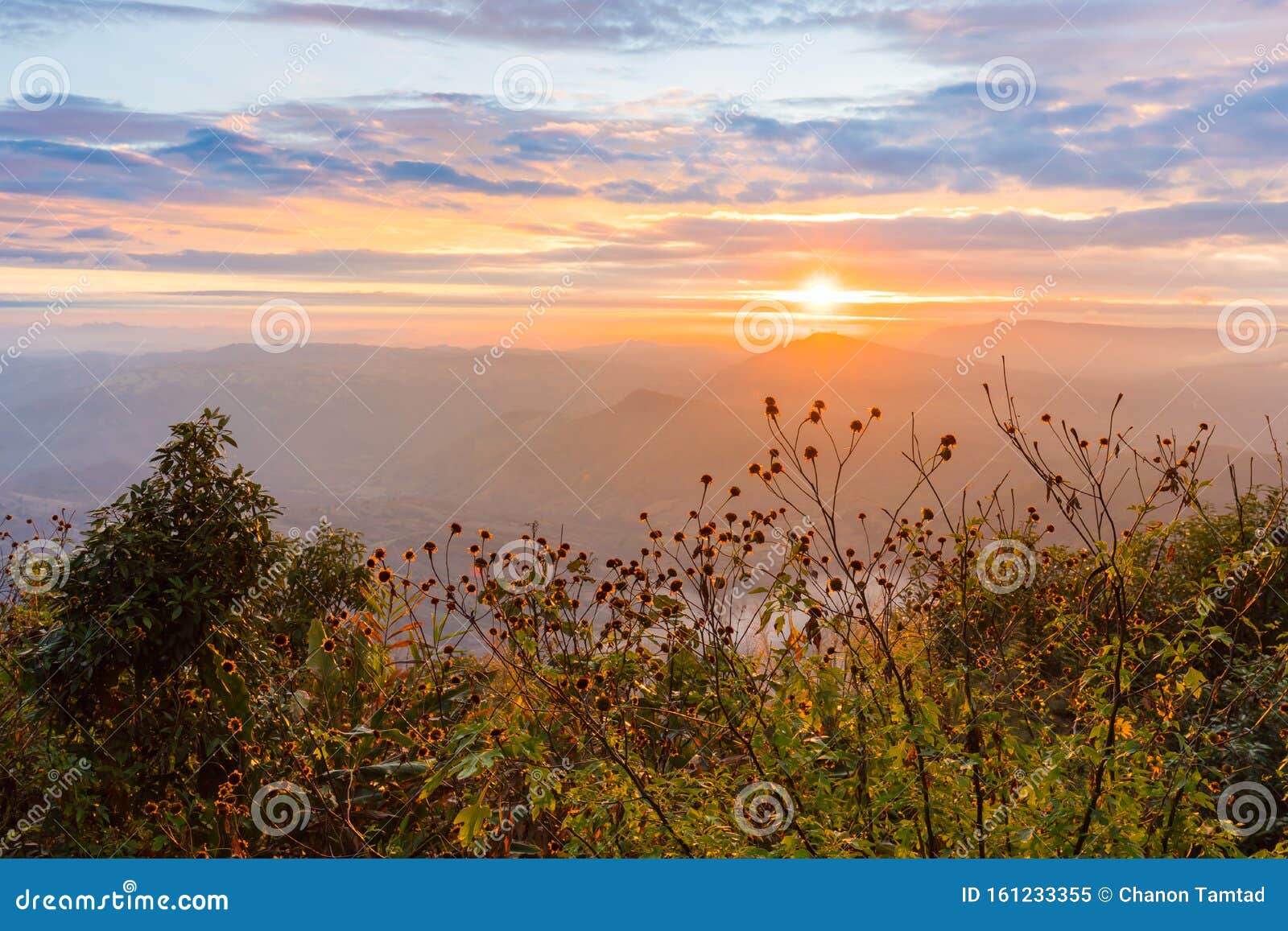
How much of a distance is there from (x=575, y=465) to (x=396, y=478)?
A: 15.5 metres

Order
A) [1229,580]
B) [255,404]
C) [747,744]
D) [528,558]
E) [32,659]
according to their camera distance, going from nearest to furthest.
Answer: [747,744] → [1229,580] → [528,558] → [32,659] → [255,404]

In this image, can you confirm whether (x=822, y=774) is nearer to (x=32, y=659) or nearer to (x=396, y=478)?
(x=32, y=659)

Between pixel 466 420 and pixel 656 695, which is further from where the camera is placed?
pixel 466 420

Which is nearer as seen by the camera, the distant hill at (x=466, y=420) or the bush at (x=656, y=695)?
the bush at (x=656, y=695)

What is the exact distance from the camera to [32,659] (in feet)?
13.8

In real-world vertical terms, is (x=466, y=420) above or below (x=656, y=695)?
above

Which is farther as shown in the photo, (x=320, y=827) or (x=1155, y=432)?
(x=320, y=827)

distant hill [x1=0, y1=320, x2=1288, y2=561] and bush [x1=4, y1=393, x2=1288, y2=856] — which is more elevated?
distant hill [x1=0, y1=320, x2=1288, y2=561]

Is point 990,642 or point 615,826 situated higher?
point 990,642

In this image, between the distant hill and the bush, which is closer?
the bush

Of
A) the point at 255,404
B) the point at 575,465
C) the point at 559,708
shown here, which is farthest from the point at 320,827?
the point at 255,404

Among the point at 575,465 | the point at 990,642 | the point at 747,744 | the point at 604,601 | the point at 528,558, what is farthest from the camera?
the point at 575,465

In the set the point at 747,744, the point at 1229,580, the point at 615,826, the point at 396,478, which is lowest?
the point at 615,826

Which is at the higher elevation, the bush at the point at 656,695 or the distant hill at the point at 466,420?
the distant hill at the point at 466,420
